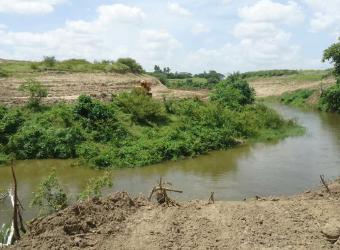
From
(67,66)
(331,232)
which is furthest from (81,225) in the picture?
(67,66)

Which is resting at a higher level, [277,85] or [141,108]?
[141,108]

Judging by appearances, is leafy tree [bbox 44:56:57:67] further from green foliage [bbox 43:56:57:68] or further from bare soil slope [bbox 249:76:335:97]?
bare soil slope [bbox 249:76:335:97]

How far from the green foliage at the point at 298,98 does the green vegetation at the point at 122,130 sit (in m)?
23.5

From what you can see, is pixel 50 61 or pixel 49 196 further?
pixel 50 61

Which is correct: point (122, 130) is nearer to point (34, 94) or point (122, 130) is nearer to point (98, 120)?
point (98, 120)

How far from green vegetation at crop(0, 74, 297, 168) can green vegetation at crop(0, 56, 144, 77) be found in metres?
9.61

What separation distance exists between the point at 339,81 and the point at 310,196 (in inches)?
1110

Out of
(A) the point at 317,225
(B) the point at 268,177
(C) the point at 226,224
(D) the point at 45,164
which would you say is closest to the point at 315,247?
(A) the point at 317,225

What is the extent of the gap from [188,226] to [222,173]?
29.3 ft

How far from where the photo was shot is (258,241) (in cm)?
1017

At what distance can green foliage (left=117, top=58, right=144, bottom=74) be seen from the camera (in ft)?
142

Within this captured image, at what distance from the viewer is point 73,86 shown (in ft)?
105

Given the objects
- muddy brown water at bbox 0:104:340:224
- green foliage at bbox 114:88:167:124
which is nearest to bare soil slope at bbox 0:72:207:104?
green foliage at bbox 114:88:167:124

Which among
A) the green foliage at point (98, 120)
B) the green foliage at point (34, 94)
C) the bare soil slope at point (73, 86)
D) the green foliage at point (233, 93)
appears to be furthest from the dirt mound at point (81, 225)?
the green foliage at point (233, 93)
